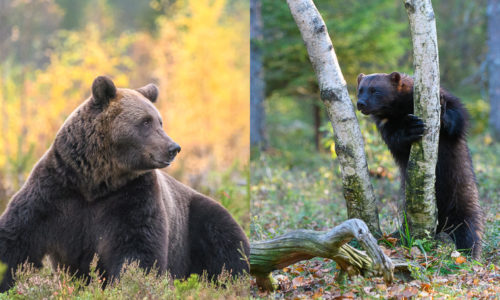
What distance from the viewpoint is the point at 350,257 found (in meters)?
3.65

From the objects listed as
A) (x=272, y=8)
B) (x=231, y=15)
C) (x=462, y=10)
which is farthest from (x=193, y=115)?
(x=462, y=10)

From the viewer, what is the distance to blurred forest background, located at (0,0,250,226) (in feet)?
39.2

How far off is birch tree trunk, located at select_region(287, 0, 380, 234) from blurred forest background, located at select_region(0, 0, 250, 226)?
587cm

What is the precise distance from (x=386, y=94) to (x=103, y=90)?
262 centimetres

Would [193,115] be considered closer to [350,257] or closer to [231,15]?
[231,15]

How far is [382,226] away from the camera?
18.8 ft

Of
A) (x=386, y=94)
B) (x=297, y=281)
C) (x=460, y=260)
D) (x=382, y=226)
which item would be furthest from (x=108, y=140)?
(x=382, y=226)

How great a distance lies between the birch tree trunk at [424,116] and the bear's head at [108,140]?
205cm

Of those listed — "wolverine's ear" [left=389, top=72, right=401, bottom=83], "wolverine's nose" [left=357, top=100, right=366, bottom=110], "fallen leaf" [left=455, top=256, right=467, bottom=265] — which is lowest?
"fallen leaf" [left=455, top=256, right=467, bottom=265]

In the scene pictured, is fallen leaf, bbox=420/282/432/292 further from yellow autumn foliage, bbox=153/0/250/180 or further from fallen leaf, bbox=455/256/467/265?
yellow autumn foliage, bbox=153/0/250/180

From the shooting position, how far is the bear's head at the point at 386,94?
498cm

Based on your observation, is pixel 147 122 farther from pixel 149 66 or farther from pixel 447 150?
pixel 149 66

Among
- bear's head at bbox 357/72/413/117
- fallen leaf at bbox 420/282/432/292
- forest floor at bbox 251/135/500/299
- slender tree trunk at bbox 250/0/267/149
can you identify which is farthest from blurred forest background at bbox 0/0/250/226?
fallen leaf at bbox 420/282/432/292

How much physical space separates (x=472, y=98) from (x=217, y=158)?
9.38 metres
